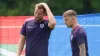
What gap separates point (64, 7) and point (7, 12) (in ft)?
9.03

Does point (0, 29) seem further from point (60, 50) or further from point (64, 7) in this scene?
point (64, 7)

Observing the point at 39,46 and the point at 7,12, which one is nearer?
the point at 39,46

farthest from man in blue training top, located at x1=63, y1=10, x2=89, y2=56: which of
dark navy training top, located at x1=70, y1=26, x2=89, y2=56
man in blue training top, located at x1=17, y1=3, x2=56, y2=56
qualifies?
man in blue training top, located at x1=17, y1=3, x2=56, y2=56

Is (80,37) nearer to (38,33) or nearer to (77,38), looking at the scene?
(77,38)

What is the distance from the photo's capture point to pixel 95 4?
755 inches

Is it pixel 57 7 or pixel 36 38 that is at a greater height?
pixel 36 38

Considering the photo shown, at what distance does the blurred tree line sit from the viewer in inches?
761

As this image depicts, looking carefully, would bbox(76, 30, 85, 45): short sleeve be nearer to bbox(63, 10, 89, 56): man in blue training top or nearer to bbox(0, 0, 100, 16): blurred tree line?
bbox(63, 10, 89, 56): man in blue training top

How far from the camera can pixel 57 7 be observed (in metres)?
19.8

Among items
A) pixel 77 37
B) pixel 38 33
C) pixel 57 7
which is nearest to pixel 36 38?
pixel 38 33

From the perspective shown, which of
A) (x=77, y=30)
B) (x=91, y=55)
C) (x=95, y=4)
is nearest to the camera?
(x=77, y=30)

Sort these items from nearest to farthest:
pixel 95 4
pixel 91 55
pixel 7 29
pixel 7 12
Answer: pixel 91 55 < pixel 7 29 < pixel 95 4 < pixel 7 12

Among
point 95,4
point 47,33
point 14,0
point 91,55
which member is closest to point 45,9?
point 47,33

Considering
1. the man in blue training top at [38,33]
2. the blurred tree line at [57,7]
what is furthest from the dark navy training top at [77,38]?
the blurred tree line at [57,7]
